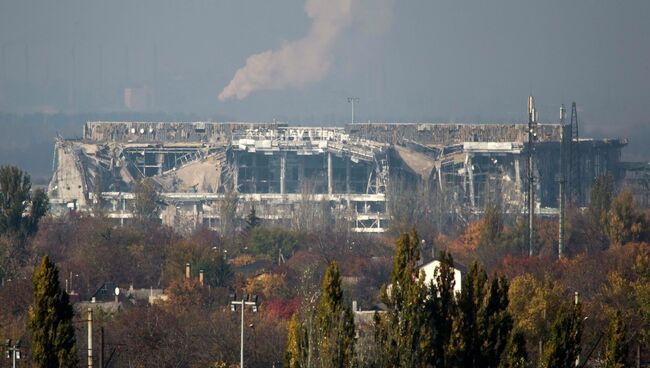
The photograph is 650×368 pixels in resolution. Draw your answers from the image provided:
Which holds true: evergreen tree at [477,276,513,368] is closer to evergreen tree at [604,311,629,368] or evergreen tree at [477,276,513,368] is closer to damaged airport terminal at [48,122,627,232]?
evergreen tree at [604,311,629,368]

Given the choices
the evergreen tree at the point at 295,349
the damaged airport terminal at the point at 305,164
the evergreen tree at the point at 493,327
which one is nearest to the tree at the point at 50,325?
the evergreen tree at the point at 295,349

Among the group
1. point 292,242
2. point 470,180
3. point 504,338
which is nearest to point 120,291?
point 292,242

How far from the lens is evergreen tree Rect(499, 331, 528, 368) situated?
31453 millimetres

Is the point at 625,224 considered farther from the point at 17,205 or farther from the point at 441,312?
the point at 441,312

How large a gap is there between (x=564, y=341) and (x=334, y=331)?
373 centimetres

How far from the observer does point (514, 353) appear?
105ft

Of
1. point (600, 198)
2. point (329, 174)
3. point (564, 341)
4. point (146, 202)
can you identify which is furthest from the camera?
point (329, 174)

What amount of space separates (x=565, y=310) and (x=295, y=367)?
4509 mm

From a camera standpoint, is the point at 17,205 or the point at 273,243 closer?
the point at 17,205

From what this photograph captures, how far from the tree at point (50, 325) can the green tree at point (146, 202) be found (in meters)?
55.9

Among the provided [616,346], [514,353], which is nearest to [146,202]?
[514,353]

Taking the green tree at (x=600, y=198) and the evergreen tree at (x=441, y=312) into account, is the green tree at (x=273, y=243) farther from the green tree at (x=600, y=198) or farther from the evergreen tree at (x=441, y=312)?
the evergreen tree at (x=441, y=312)

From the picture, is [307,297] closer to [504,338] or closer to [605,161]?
[504,338]

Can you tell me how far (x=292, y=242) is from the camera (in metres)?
70.6
